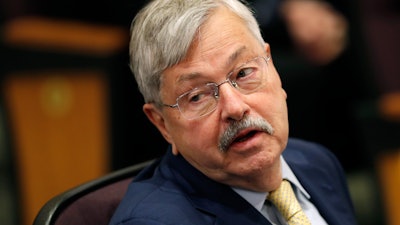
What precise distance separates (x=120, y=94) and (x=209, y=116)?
85.2 inches

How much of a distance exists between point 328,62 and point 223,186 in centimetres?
240

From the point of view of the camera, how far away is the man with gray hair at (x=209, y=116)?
5.46 ft

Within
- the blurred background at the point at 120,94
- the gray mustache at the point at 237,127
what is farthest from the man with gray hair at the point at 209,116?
the blurred background at the point at 120,94

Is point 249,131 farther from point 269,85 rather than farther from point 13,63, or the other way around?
point 13,63

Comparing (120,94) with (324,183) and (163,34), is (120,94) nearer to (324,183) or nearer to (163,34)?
(324,183)

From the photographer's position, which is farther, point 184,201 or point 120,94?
point 120,94

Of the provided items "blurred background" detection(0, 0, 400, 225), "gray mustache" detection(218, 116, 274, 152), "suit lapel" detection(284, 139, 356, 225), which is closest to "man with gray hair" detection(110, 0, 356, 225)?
"gray mustache" detection(218, 116, 274, 152)

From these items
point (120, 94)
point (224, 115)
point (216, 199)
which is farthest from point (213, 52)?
point (120, 94)

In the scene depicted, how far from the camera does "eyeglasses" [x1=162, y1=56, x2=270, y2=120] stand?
170 cm

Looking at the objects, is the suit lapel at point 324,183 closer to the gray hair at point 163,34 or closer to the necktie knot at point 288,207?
the necktie knot at point 288,207

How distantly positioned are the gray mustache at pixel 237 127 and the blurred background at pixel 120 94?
158 centimetres

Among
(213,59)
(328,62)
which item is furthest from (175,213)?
(328,62)

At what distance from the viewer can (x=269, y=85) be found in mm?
1771

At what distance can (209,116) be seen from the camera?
1.69 metres
